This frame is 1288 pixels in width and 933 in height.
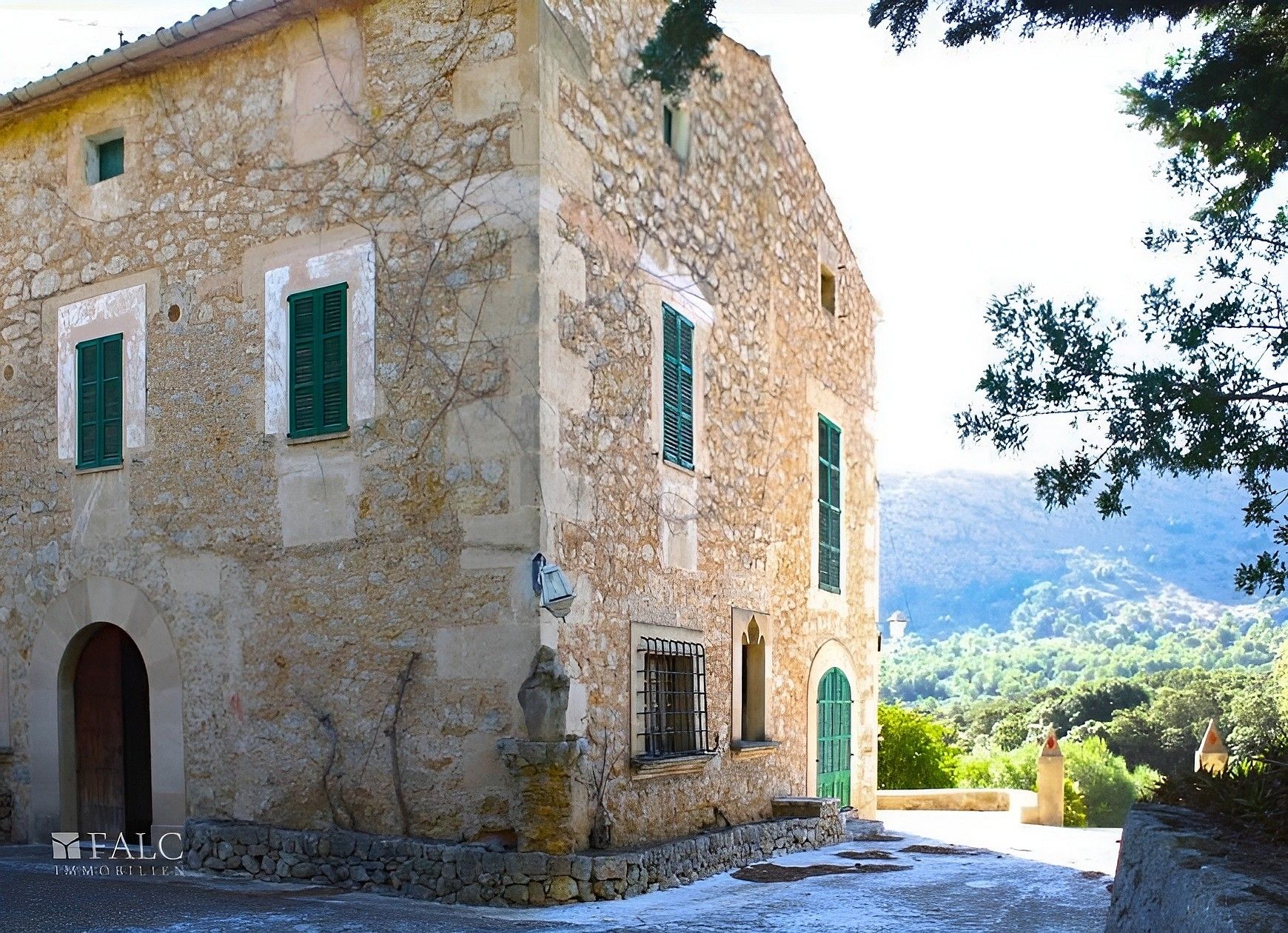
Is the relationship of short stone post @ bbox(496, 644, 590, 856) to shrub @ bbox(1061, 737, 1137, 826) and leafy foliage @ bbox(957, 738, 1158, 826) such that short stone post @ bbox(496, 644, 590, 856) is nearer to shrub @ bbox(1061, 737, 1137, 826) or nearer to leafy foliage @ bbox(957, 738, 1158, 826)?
leafy foliage @ bbox(957, 738, 1158, 826)

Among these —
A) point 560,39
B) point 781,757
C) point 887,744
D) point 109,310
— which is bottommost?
point 887,744

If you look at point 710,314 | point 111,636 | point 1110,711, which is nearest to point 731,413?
point 710,314

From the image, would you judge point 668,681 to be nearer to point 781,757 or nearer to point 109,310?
point 781,757

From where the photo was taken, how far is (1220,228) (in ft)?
24.3

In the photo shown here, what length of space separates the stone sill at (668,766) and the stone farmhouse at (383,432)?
36 millimetres

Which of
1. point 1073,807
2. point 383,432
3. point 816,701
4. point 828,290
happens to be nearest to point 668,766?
point 383,432

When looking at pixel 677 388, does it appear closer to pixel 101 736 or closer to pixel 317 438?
pixel 317 438

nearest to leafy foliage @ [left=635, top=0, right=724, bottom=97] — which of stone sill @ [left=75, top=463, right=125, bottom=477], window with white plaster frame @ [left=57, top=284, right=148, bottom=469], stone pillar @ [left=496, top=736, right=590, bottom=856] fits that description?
stone pillar @ [left=496, top=736, right=590, bottom=856]

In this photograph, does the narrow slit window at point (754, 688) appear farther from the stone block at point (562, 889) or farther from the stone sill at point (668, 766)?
the stone block at point (562, 889)

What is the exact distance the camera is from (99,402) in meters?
10.9

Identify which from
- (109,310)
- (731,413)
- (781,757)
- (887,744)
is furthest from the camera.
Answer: (887,744)

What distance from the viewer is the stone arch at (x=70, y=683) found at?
33.5 ft

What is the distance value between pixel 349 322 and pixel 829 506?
6534 millimetres

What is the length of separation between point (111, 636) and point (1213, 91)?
886 centimetres
